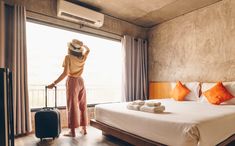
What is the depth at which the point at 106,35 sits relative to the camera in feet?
13.4

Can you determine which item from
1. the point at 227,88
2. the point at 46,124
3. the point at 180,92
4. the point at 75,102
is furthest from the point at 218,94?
Result: the point at 46,124

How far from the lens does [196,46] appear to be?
12.4 feet

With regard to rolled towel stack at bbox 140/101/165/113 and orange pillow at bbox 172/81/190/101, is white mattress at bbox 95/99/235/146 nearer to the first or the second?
rolled towel stack at bbox 140/101/165/113

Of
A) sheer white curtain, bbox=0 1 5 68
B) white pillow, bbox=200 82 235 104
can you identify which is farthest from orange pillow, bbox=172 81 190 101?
sheer white curtain, bbox=0 1 5 68

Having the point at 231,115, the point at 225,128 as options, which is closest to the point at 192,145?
the point at 225,128

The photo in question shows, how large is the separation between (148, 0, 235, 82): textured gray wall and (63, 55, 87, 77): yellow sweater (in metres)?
2.46

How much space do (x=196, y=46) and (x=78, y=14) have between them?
2.72 m

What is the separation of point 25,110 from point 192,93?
323 centimetres

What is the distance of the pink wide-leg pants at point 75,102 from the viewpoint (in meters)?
2.80

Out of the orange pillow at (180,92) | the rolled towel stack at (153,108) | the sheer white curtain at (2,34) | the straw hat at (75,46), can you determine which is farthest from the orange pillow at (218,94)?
the sheer white curtain at (2,34)

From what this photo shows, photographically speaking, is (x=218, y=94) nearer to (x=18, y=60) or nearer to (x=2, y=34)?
(x=18, y=60)

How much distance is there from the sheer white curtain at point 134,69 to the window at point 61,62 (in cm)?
21

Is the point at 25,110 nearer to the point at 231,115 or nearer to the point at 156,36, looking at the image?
the point at 231,115

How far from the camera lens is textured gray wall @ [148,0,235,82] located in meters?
3.27
